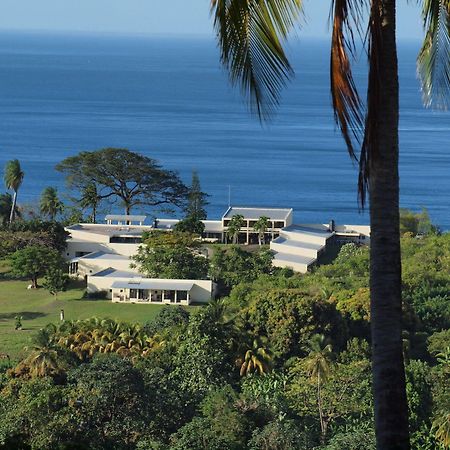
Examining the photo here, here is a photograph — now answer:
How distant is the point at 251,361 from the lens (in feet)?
85.3

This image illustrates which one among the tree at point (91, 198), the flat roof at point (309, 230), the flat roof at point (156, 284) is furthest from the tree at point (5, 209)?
the flat roof at point (156, 284)

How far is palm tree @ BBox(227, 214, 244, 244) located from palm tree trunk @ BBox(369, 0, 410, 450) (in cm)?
3841

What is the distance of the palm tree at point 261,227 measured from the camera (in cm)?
4475

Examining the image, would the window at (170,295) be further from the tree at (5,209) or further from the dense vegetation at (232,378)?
the tree at (5,209)

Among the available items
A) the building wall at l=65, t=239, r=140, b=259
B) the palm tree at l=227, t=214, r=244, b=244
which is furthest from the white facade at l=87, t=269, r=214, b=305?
the palm tree at l=227, t=214, r=244, b=244

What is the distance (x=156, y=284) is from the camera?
3738 centimetres

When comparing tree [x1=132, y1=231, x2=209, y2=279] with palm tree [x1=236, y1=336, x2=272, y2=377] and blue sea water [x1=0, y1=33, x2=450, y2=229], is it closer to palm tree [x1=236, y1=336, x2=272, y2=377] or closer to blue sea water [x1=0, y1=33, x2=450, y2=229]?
blue sea water [x1=0, y1=33, x2=450, y2=229]

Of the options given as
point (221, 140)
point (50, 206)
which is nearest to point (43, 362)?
point (50, 206)

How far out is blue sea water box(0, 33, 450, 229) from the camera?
77.4 m

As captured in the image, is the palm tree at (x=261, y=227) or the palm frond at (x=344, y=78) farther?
the palm tree at (x=261, y=227)

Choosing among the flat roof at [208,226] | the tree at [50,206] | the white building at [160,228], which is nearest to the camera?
the white building at [160,228]

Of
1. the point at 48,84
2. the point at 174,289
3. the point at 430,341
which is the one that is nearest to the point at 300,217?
the point at 174,289

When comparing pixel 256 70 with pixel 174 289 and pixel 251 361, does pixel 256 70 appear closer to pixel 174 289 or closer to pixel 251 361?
pixel 251 361

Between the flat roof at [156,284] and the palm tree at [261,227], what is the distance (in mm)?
7847
